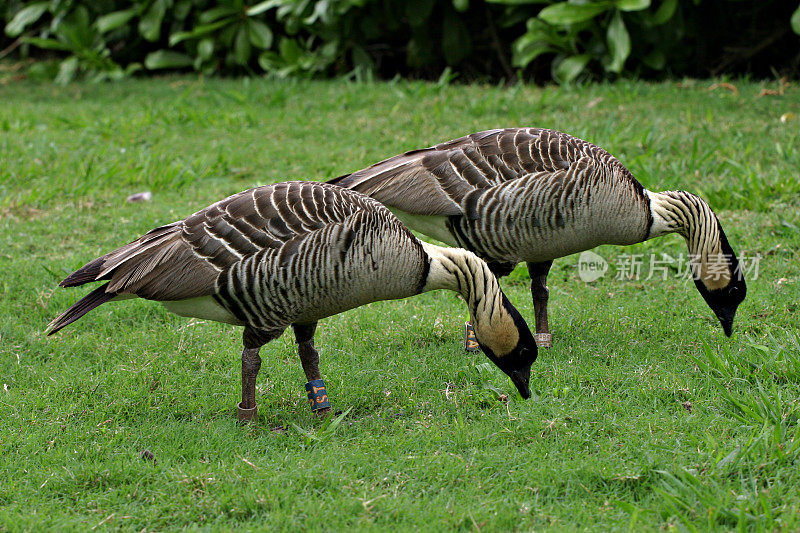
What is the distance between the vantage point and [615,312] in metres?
5.89

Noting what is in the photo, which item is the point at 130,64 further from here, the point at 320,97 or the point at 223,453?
the point at 223,453

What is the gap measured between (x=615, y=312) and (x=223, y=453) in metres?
3.02

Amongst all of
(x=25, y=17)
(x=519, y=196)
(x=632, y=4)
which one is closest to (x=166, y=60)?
(x=25, y=17)

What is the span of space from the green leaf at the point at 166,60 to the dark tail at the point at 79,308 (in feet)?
31.9

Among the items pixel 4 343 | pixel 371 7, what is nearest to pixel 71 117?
pixel 371 7

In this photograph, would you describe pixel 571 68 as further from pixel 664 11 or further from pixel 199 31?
pixel 199 31

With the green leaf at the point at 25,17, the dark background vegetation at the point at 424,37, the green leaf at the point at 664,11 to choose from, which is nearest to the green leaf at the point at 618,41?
the dark background vegetation at the point at 424,37

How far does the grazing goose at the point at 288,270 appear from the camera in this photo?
14.0 feet

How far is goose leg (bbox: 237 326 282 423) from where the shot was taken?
14.8 feet

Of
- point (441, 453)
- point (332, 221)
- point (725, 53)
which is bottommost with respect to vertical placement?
point (725, 53)

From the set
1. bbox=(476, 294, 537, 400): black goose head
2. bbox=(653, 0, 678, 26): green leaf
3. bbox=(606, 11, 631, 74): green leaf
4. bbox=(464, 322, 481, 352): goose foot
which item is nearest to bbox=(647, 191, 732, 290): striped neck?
bbox=(464, 322, 481, 352): goose foot

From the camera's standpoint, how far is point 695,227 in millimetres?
5430

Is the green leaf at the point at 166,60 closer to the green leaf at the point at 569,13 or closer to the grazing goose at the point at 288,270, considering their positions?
the green leaf at the point at 569,13

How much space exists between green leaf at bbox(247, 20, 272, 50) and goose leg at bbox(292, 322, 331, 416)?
28.0 ft
